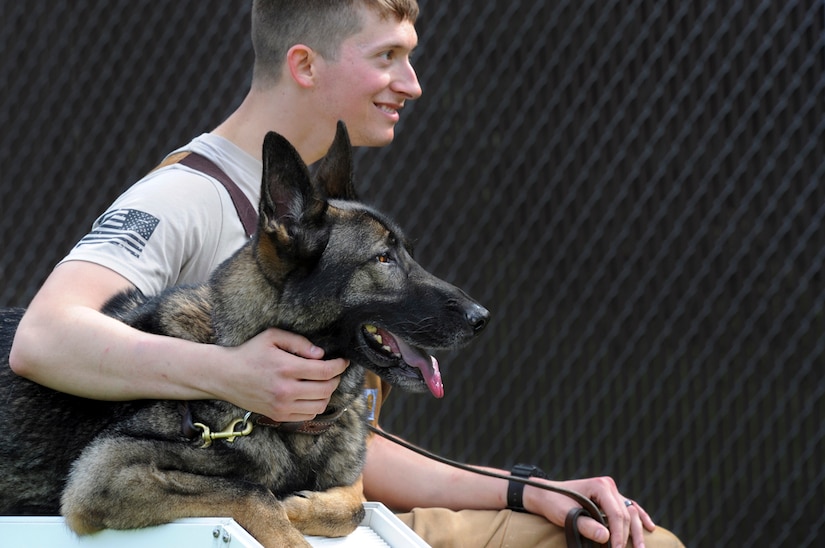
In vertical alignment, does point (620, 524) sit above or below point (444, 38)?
below

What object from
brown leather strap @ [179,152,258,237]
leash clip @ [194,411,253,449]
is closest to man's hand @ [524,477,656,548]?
leash clip @ [194,411,253,449]

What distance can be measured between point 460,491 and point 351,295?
68 cm

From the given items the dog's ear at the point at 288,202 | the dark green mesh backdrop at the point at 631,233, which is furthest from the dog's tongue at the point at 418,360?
the dark green mesh backdrop at the point at 631,233

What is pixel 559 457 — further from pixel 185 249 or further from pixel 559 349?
pixel 185 249

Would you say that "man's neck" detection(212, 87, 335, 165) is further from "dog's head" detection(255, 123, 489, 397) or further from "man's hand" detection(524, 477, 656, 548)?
"man's hand" detection(524, 477, 656, 548)

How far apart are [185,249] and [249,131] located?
35cm

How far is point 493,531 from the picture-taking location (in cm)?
214

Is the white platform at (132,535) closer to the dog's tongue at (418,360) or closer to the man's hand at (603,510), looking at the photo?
the dog's tongue at (418,360)

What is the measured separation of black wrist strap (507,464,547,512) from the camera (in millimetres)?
2162

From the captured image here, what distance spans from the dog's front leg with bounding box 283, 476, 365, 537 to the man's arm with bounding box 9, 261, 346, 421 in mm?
157

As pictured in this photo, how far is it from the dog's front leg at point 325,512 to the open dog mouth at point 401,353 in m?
0.26

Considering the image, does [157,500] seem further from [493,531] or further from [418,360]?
[493,531]

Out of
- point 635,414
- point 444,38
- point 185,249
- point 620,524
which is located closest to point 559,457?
point 635,414

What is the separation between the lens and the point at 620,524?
2035 millimetres
